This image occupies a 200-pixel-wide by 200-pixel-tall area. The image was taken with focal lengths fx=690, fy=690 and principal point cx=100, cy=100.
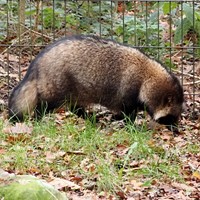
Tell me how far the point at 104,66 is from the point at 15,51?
2615 millimetres

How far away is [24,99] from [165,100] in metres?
1.68

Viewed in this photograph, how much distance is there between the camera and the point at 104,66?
8094 millimetres

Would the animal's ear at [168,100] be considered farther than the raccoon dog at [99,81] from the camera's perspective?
Yes

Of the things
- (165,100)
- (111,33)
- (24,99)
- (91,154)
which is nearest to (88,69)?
(24,99)

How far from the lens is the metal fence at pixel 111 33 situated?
29.8 feet

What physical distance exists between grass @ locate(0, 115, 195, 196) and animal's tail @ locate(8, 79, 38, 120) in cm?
63

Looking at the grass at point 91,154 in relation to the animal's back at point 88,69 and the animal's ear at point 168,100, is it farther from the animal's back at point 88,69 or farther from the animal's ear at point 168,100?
the animal's ear at point 168,100

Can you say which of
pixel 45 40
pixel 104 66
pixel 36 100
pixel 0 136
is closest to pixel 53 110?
pixel 36 100

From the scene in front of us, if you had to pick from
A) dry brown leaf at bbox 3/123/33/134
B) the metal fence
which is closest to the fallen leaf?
dry brown leaf at bbox 3/123/33/134

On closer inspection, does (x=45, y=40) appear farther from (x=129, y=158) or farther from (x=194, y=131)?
(x=129, y=158)

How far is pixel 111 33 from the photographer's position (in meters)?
9.69

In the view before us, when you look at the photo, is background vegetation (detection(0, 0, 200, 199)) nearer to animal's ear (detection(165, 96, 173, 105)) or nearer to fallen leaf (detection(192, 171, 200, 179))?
fallen leaf (detection(192, 171, 200, 179))

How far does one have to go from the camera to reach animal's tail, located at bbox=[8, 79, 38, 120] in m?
7.79

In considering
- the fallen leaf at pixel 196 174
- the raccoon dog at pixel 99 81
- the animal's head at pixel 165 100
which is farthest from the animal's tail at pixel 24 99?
the fallen leaf at pixel 196 174
